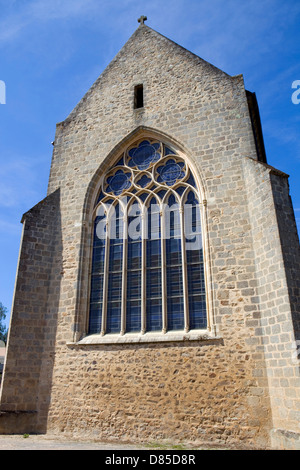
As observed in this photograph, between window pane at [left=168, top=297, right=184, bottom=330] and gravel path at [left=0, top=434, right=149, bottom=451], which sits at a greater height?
window pane at [left=168, top=297, right=184, bottom=330]

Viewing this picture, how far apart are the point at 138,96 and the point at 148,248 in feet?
16.0

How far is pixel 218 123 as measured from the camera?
897 centimetres

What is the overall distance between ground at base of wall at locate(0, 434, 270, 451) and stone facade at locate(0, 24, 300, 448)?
0.29m

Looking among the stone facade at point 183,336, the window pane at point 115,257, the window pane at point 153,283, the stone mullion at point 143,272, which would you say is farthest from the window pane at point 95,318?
the window pane at point 153,283

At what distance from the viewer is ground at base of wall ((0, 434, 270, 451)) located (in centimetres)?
617

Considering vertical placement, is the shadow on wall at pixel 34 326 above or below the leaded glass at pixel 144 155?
below

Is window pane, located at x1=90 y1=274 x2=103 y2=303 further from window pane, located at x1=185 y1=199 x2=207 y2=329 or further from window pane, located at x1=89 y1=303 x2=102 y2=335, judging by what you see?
window pane, located at x1=185 y1=199 x2=207 y2=329

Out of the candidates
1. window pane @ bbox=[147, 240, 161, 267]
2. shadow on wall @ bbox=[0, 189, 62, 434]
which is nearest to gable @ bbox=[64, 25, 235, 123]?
shadow on wall @ bbox=[0, 189, 62, 434]

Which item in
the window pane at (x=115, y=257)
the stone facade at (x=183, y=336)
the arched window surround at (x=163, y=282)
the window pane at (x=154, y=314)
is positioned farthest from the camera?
the window pane at (x=115, y=257)

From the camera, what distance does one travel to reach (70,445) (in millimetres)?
6504

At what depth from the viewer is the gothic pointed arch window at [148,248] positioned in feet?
26.2

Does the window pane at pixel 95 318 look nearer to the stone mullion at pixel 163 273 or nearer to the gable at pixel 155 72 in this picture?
the stone mullion at pixel 163 273

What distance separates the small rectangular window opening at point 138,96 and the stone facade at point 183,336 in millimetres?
233
